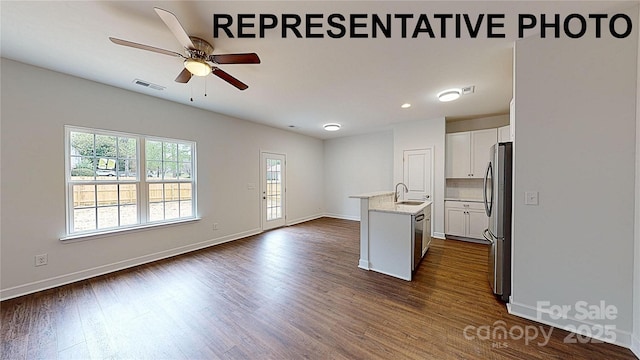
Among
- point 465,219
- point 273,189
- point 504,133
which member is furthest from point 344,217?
point 504,133

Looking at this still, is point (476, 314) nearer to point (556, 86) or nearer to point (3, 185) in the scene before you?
point (556, 86)

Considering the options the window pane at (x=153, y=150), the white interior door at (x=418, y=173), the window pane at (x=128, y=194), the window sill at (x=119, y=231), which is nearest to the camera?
the window sill at (x=119, y=231)

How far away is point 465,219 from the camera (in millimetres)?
4582

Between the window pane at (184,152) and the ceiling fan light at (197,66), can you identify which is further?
the window pane at (184,152)

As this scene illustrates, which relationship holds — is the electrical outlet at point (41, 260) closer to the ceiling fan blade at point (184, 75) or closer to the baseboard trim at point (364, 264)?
the ceiling fan blade at point (184, 75)

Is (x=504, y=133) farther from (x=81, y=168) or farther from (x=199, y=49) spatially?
(x=81, y=168)

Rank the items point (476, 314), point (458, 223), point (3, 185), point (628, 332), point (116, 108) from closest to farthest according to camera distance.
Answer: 1. point (628, 332)
2. point (476, 314)
3. point (3, 185)
4. point (116, 108)
5. point (458, 223)

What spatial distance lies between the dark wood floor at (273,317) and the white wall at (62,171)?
→ 311 millimetres

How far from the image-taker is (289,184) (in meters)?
6.36

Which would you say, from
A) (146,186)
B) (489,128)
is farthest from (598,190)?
(146,186)

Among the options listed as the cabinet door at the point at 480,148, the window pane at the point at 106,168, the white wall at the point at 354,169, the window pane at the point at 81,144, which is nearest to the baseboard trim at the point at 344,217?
the white wall at the point at 354,169

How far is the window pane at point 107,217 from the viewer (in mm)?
3166

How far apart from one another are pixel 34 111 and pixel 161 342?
309 cm

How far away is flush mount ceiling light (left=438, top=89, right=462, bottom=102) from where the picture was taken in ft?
10.9
